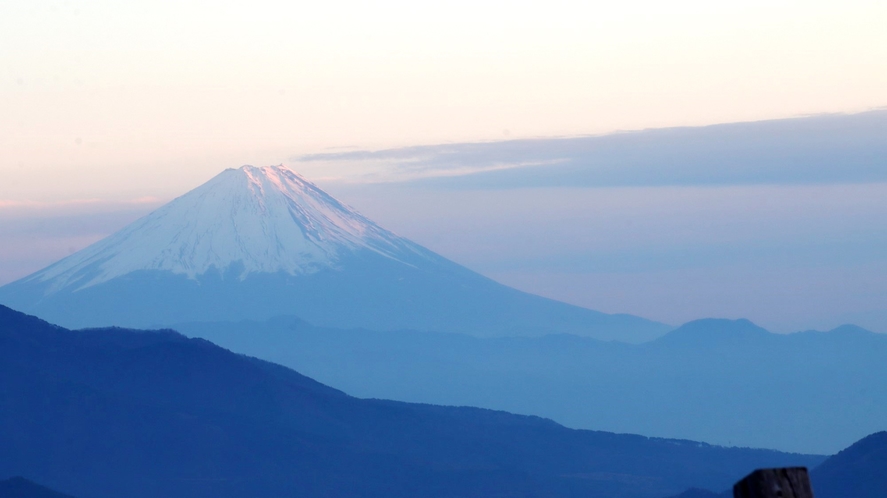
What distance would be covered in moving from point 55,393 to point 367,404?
35.6 meters

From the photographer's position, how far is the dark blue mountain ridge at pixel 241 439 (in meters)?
99.2

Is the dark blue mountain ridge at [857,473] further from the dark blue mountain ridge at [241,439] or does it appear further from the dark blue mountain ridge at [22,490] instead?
the dark blue mountain ridge at [22,490]

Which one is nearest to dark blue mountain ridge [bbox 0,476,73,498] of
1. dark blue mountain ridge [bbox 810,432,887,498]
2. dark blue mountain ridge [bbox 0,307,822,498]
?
dark blue mountain ridge [bbox 0,307,822,498]

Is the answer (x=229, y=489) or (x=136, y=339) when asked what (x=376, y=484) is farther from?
(x=136, y=339)

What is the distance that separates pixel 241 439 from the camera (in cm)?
10875

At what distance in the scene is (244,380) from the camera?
121000 mm

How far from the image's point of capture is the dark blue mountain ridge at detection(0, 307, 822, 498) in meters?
99.2

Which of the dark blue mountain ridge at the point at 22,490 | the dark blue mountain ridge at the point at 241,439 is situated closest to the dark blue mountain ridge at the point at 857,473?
the dark blue mountain ridge at the point at 241,439

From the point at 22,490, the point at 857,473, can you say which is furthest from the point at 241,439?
the point at 857,473

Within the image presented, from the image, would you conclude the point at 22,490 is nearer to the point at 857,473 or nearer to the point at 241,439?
the point at 241,439

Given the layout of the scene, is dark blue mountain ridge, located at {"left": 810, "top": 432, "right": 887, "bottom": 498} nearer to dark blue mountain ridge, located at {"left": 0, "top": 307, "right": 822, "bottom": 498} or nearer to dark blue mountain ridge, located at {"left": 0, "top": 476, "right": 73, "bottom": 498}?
dark blue mountain ridge, located at {"left": 0, "top": 307, "right": 822, "bottom": 498}

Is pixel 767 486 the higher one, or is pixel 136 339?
pixel 136 339

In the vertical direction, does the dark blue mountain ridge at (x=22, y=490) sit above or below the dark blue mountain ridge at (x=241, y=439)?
below

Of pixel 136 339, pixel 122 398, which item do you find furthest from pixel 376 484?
pixel 136 339
